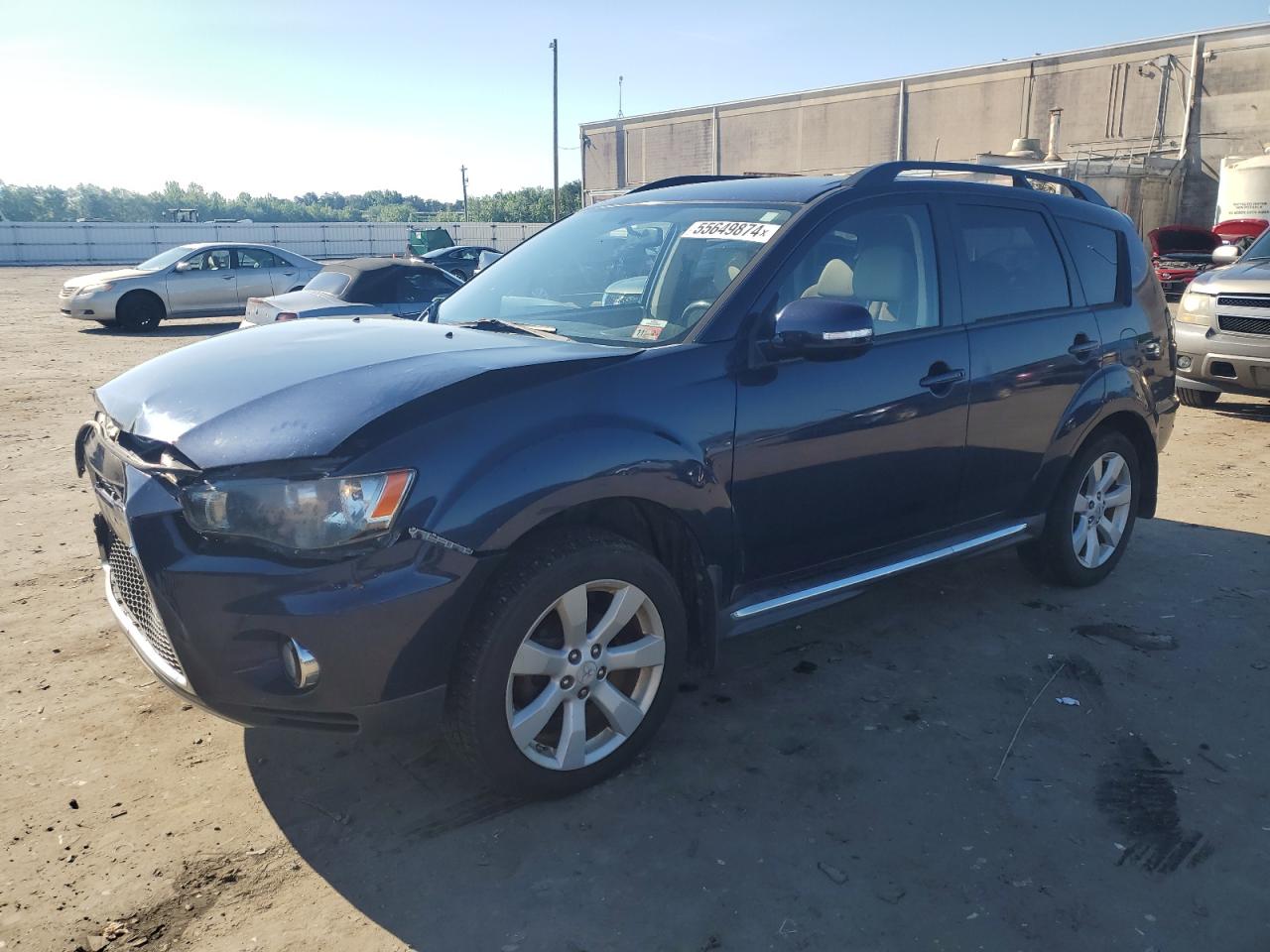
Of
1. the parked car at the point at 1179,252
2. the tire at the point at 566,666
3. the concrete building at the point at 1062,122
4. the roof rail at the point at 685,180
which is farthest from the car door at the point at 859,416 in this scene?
the concrete building at the point at 1062,122

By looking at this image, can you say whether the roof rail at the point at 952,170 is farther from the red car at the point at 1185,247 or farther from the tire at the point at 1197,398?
the red car at the point at 1185,247

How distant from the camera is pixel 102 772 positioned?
3.20m

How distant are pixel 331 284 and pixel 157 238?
34.9 meters

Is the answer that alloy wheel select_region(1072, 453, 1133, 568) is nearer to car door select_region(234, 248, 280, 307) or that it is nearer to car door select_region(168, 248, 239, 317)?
car door select_region(234, 248, 280, 307)

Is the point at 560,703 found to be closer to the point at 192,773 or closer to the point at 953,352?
the point at 192,773

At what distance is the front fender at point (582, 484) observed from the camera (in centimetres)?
267

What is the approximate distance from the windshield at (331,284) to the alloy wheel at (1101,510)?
8.18 m

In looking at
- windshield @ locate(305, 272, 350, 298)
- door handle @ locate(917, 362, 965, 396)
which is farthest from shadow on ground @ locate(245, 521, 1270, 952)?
windshield @ locate(305, 272, 350, 298)

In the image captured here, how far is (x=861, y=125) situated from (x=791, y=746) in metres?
49.7

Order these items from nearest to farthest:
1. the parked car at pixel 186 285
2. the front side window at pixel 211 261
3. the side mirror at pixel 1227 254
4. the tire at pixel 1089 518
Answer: the tire at pixel 1089 518
the side mirror at pixel 1227 254
the parked car at pixel 186 285
the front side window at pixel 211 261

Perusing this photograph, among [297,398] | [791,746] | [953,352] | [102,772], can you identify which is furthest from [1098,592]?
[102,772]

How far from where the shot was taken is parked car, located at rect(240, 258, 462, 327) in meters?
10.2

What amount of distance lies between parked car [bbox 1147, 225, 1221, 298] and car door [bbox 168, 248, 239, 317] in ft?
58.8

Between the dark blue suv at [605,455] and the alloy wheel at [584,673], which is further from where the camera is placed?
the alloy wheel at [584,673]
